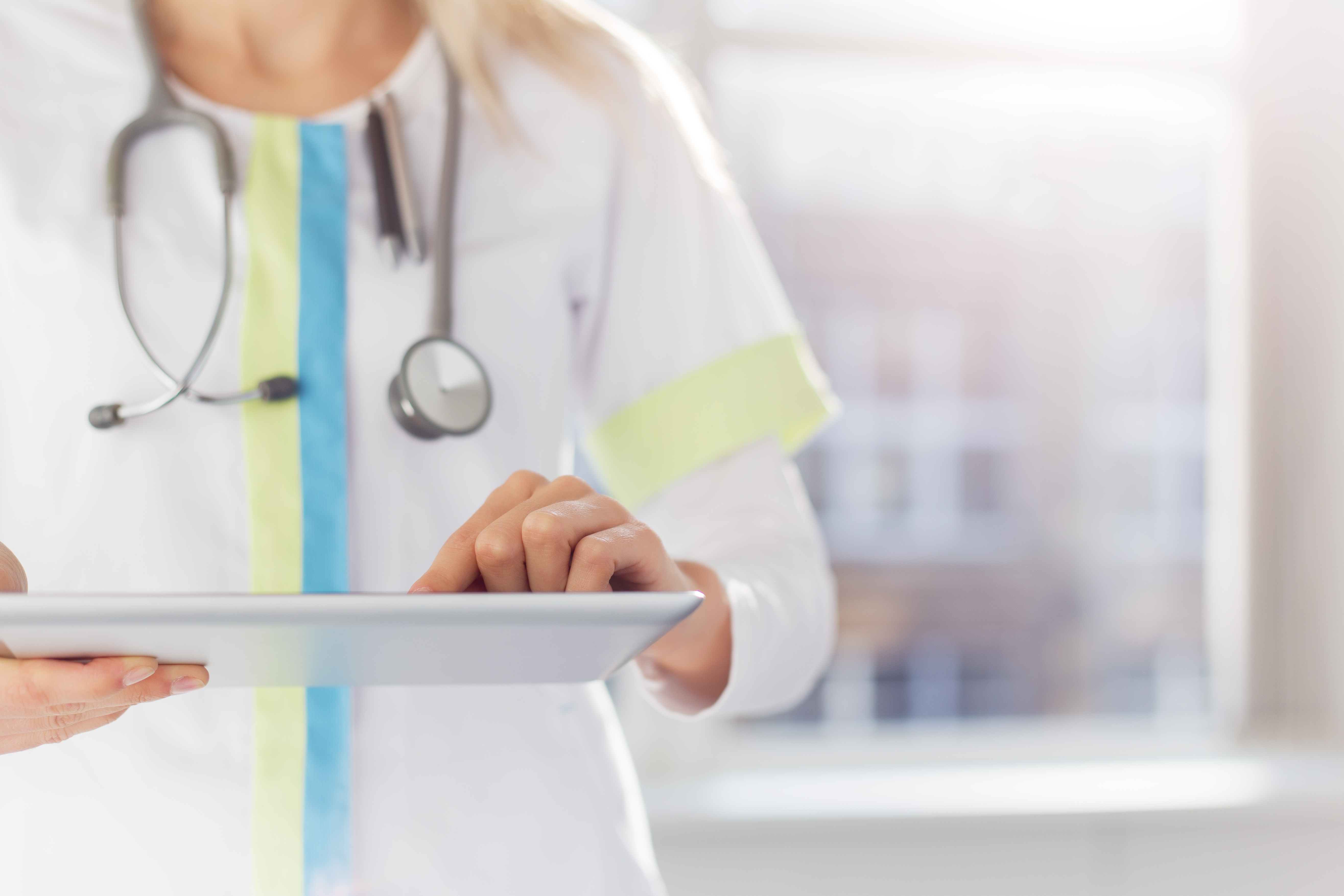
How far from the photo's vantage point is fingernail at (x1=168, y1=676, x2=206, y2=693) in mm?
433

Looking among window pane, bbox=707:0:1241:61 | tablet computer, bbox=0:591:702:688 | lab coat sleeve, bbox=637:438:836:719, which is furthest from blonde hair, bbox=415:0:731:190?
window pane, bbox=707:0:1241:61

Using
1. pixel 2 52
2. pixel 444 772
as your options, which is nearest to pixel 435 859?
pixel 444 772

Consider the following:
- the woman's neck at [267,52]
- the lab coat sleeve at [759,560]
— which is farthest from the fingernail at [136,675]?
the woman's neck at [267,52]

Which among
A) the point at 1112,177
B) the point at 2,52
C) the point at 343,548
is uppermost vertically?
the point at 1112,177

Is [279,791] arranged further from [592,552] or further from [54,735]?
[592,552]

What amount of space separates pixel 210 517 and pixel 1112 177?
2583 millimetres

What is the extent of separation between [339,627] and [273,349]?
38 cm

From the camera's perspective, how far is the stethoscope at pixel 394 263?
0.66 m

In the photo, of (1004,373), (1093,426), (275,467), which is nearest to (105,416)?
(275,467)

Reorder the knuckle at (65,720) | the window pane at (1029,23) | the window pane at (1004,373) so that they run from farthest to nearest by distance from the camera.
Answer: the window pane at (1004,373)
the window pane at (1029,23)
the knuckle at (65,720)

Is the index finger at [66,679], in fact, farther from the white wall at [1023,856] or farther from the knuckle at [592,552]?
the white wall at [1023,856]

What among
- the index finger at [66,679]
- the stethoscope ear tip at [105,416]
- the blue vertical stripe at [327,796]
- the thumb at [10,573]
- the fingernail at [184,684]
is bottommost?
the blue vertical stripe at [327,796]

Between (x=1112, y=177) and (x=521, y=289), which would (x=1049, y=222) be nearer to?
(x=1112, y=177)

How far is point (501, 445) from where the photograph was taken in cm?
74
